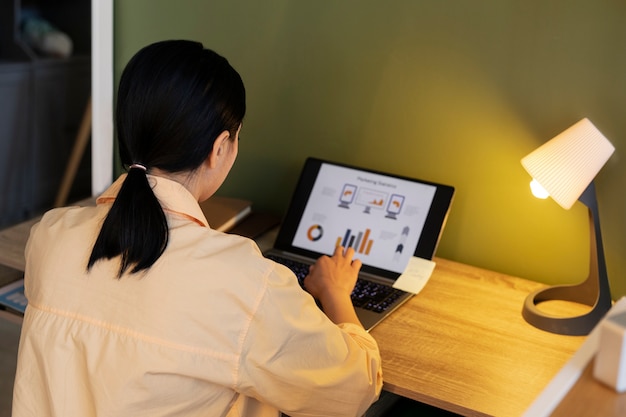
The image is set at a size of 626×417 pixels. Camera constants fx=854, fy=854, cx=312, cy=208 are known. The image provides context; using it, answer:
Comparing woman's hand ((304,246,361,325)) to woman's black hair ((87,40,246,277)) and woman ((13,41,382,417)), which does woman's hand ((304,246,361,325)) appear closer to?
woman ((13,41,382,417))

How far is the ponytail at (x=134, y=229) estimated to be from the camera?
41.9 inches

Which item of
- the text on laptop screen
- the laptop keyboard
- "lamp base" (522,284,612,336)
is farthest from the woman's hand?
"lamp base" (522,284,612,336)

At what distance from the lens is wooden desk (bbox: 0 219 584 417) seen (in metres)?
1.26

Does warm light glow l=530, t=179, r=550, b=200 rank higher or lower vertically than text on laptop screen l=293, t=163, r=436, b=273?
higher

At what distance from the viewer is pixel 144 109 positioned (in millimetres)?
1083

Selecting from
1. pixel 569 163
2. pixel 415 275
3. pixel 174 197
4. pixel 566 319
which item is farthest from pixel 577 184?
pixel 174 197

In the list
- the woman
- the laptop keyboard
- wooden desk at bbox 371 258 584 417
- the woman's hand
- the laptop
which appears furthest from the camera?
the laptop

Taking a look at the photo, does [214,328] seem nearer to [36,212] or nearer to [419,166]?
[419,166]

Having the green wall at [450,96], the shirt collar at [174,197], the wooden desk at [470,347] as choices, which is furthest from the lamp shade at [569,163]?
the shirt collar at [174,197]

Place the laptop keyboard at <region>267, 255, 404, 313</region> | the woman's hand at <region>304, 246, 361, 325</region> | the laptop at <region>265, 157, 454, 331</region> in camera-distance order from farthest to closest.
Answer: the laptop at <region>265, 157, 454, 331</region>
the laptop keyboard at <region>267, 255, 404, 313</region>
the woman's hand at <region>304, 246, 361, 325</region>

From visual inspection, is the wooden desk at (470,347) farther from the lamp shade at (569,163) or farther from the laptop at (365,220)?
the lamp shade at (569,163)

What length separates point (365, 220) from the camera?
1730 mm

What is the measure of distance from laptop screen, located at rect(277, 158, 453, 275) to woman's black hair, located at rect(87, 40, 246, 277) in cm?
65

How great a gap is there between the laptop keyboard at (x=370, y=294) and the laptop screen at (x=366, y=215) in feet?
0.22
